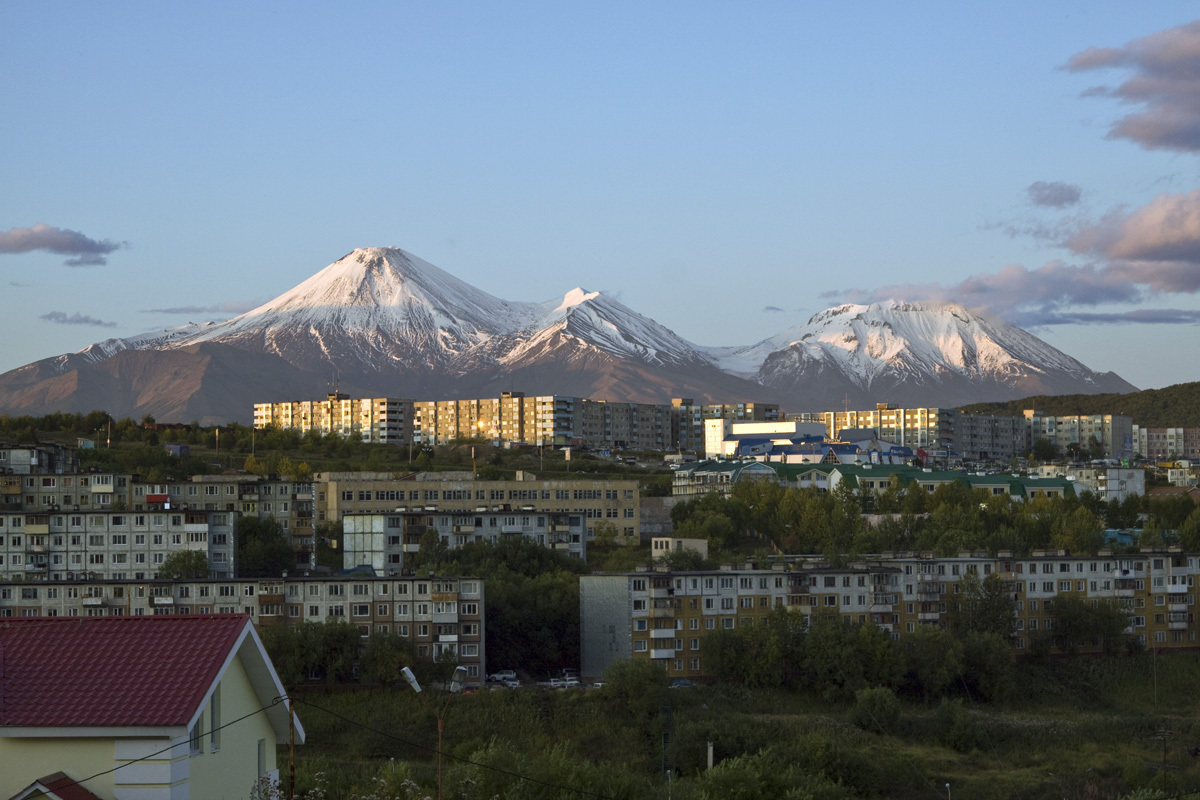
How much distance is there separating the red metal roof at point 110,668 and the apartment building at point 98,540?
46465 mm

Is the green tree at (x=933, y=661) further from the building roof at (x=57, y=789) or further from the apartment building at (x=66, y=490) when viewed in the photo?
the building roof at (x=57, y=789)

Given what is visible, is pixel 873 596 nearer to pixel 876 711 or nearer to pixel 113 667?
pixel 876 711

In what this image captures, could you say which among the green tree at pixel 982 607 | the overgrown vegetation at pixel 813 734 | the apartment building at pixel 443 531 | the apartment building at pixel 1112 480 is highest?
the apartment building at pixel 1112 480

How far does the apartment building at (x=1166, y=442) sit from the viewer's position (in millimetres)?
155375

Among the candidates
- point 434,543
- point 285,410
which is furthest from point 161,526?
point 285,410

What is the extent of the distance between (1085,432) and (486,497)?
9884 cm

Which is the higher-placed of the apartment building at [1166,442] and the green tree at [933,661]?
the apartment building at [1166,442]

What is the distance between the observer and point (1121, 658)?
47844mm

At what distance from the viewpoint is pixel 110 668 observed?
827 cm

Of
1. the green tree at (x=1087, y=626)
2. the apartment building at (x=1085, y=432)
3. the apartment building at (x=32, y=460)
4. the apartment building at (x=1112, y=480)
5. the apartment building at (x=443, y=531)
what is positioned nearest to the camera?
the green tree at (x=1087, y=626)

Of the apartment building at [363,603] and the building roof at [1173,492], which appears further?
the building roof at [1173,492]

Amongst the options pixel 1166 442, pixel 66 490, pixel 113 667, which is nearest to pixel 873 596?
pixel 66 490

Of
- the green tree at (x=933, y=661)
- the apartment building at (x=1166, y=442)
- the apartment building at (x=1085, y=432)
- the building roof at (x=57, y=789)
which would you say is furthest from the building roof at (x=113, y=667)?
the apartment building at (x=1166, y=442)

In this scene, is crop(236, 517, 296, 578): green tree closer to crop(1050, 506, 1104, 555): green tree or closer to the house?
crop(1050, 506, 1104, 555): green tree
